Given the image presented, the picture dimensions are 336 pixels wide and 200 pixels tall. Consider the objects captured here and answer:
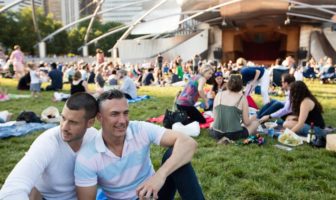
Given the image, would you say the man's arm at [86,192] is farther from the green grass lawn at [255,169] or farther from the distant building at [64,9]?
the distant building at [64,9]

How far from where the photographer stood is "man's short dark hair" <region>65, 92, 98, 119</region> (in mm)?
2387

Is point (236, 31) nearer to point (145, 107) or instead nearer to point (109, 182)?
point (145, 107)

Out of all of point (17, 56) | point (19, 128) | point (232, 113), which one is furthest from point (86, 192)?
point (17, 56)

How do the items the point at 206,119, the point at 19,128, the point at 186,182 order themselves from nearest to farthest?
1. the point at 186,182
2. the point at 19,128
3. the point at 206,119

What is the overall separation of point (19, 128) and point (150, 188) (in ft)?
18.2

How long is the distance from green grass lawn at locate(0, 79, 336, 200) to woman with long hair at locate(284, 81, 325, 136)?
43 cm

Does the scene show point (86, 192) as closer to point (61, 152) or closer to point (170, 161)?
point (61, 152)

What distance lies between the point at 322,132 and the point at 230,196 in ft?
9.62

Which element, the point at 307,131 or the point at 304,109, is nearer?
the point at 304,109

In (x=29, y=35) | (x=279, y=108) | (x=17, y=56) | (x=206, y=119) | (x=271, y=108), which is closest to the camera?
(x=279, y=108)

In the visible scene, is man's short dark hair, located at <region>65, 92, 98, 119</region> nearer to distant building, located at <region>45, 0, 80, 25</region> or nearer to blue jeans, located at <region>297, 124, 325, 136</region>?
blue jeans, located at <region>297, 124, 325, 136</region>

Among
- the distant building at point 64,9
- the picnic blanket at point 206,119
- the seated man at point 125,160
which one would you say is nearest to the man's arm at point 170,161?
the seated man at point 125,160

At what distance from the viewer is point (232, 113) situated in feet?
18.7

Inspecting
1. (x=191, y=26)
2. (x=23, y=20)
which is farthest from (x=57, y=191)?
(x=23, y=20)
